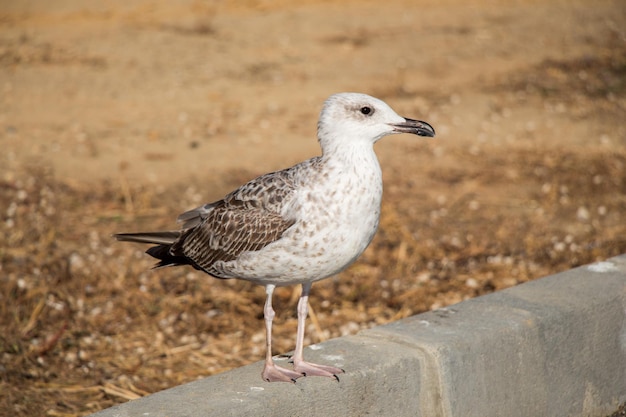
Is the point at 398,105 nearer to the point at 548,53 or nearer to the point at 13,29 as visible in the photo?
the point at 548,53

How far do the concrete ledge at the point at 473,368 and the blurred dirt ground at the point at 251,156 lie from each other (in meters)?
1.67

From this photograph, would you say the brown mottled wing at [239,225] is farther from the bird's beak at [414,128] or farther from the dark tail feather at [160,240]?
the bird's beak at [414,128]

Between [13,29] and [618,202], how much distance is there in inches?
351

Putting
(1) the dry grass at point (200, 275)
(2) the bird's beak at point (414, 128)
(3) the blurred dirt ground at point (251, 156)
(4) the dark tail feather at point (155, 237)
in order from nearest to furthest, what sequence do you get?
1. (2) the bird's beak at point (414, 128)
2. (4) the dark tail feather at point (155, 237)
3. (1) the dry grass at point (200, 275)
4. (3) the blurred dirt ground at point (251, 156)

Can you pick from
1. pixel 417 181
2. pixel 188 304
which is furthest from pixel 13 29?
pixel 188 304

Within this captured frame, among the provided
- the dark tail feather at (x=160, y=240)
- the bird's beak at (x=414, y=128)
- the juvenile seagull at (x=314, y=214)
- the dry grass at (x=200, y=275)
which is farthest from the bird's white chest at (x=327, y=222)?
the dry grass at (x=200, y=275)

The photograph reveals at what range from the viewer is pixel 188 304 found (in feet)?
22.1

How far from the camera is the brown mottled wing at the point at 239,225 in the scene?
4.27 m

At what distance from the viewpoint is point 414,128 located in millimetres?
4219

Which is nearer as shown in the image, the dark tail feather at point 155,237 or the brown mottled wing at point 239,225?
the brown mottled wing at point 239,225

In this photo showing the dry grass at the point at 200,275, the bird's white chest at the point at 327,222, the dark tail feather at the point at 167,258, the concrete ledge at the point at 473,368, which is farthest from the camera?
the dry grass at the point at 200,275

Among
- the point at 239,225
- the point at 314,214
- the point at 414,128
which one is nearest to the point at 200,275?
the point at 239,225

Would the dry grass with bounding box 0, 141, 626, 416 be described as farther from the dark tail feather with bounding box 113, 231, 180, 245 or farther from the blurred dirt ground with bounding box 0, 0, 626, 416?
the dark tail feather with bounding box 113, 231, 180, 245

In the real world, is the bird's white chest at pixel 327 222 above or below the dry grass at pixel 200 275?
above
